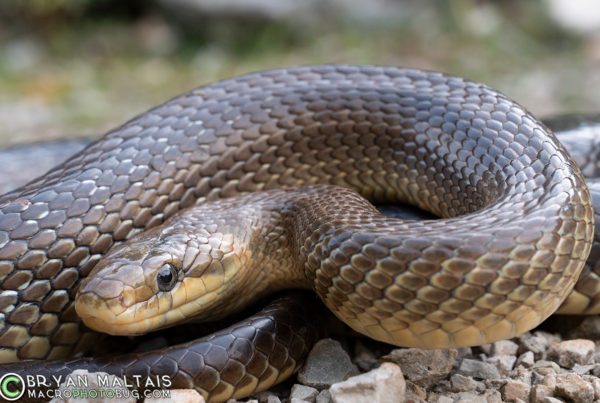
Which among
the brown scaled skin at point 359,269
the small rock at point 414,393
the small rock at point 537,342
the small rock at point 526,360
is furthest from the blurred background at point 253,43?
the small rock at point 414,393

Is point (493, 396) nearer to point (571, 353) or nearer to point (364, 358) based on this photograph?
point (571, 353)

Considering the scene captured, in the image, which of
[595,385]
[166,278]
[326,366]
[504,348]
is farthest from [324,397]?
[595,385]

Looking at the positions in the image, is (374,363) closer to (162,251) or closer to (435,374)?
(435,374)

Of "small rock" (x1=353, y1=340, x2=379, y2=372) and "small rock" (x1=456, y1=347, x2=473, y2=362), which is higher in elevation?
"small rock" (x1=456, y1=347, x2=473, y2=362)

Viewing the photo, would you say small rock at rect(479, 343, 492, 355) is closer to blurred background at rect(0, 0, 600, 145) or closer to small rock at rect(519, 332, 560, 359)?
small rock at rect(519, 332, 560, 359)

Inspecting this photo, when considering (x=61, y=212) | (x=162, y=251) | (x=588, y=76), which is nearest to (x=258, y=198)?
(x=162, y=251)

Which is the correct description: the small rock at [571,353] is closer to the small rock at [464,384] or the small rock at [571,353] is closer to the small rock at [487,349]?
the small rock at [487,349]

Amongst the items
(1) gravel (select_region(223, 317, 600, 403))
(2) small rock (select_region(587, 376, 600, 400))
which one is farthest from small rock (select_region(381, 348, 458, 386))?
(2) small rock (select_region(587, 376, 600, 400))
